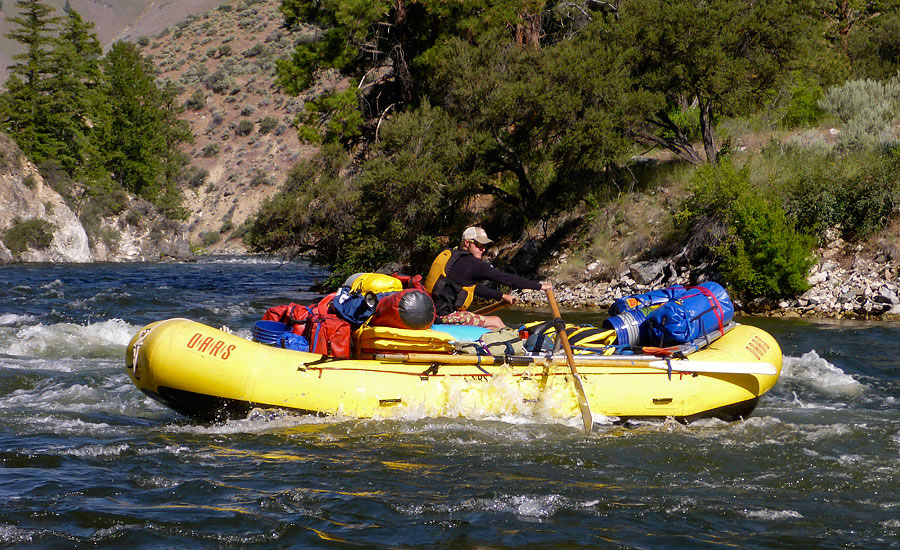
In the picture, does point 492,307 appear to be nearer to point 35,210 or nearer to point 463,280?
point 463,280

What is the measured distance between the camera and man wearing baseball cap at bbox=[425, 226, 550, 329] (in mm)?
8055

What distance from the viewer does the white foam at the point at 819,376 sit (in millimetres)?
8859

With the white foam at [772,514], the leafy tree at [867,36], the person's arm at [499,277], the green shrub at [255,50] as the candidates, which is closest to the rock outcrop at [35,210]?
the leafy tree at [867,36]

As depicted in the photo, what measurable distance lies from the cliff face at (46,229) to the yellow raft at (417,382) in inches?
1256

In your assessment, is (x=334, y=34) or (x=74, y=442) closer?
(x=74, y=442)

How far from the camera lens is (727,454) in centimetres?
631

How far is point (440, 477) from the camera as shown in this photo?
18.5 feet

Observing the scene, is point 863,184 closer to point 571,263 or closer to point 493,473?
point 571,263

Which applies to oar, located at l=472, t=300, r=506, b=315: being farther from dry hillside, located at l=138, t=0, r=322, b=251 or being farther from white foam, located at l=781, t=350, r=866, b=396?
dry hillside, located at l=138, t=0, r=322, b=251

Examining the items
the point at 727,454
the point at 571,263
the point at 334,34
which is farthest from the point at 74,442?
the point at 334,34

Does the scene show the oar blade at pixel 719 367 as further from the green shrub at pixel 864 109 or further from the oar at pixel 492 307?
the green shrub at pixel 864 109

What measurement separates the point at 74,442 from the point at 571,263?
45.2ft

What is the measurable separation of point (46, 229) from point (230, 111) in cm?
3490

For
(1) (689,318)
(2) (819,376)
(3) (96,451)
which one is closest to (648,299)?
(1) (689,318)
